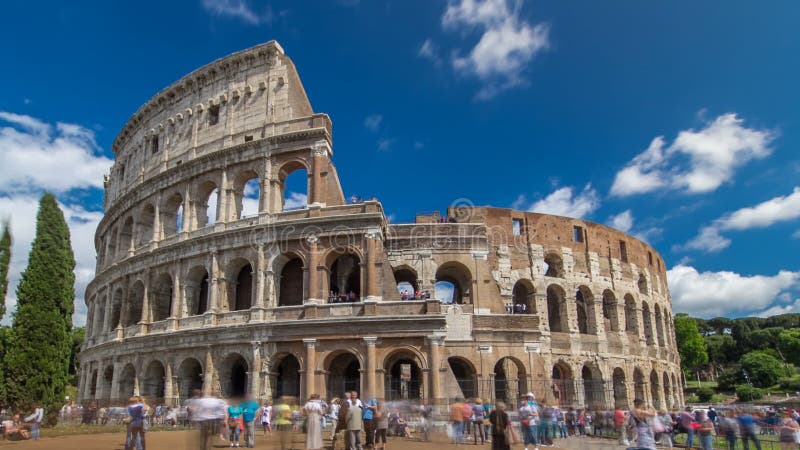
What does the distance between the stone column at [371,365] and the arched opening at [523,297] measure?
360 inches

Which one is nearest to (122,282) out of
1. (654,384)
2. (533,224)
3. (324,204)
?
(324,204)

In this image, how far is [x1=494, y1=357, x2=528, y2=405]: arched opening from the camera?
23.4m

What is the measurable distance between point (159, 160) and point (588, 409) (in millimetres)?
23555

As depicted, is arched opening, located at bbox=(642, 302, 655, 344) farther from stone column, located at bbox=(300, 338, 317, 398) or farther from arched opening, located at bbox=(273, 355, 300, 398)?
stone column, located at bbox=(300, 338, 317, 398)

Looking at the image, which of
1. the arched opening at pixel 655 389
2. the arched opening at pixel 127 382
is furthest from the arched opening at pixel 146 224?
the arched opening at pixel 655 389

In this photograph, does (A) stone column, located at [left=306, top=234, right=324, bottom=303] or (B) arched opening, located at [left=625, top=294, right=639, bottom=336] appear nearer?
(A) stone column, located at [left=306, top=234, right=324, bottom=303]

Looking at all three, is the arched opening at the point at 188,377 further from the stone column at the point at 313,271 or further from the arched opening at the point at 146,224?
the arched opening at the point at 146,224

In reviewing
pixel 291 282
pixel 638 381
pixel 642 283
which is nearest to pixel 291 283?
pixel 291 282

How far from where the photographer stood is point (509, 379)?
24766 millimetres

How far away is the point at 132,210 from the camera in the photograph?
2984 centimetres

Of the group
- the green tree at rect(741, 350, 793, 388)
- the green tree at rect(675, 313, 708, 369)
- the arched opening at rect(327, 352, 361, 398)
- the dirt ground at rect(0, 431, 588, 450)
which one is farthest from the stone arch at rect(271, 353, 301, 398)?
the green tree at rect(675, 313, 708, 369)

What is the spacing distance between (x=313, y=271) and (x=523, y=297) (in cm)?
1284

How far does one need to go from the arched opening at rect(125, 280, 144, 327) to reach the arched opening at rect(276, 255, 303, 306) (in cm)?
802

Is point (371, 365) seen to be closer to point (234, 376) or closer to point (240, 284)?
point (234, 376)
